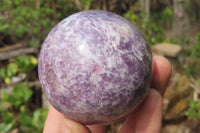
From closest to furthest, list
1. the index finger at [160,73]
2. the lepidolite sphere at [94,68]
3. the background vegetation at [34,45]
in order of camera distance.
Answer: the lepidolite sphere at [94,68] → the index finger at [160,73] → the background vegetation at [34,45]

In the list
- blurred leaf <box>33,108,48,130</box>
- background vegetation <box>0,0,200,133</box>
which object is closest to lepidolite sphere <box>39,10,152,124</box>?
blurred leaf <box>33,108,48,130</box>

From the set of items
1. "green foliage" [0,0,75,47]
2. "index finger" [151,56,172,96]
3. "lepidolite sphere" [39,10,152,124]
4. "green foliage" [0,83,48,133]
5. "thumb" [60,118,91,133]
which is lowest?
"green foliage" [0,83,48,133]

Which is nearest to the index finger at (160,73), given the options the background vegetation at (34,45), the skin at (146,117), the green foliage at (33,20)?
the skin at (146,117)

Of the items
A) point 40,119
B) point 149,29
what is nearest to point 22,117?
point 40,119

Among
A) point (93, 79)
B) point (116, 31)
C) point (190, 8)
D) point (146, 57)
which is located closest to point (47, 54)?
point (93, 79)

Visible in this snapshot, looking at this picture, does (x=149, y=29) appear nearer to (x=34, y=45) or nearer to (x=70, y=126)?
(x=34, y=45)

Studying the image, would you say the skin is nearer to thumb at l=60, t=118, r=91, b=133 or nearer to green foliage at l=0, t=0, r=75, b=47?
thumb at l=60, t=118, r=91, b=133

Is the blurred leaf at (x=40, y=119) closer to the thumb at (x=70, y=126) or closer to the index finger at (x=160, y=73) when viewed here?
the thumb at (x=70, y=126)
